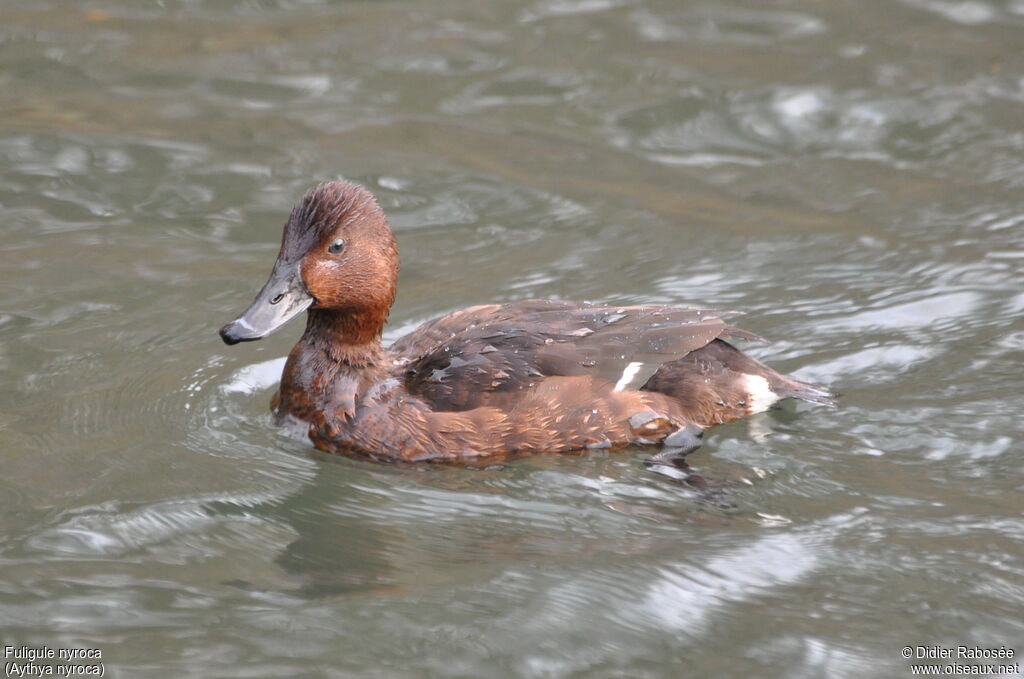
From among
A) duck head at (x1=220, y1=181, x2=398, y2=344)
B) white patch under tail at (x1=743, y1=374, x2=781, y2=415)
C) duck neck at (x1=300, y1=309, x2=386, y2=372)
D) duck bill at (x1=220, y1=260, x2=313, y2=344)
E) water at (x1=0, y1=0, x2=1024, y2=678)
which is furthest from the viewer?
white patch under tail at (x1=743, y1=374, x2=781, y2=415)

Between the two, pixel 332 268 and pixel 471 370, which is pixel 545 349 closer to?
pixel 471 370

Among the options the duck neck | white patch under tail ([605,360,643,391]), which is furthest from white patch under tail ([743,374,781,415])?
the duck neck

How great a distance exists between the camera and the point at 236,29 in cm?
1014

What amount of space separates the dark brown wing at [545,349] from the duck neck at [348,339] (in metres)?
0.17

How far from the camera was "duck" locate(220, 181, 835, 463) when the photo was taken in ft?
18.2

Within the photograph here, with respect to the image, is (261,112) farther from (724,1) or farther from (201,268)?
(724,1)

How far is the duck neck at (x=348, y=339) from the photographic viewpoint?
19.1 ft

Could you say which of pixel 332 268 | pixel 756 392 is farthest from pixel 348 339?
pixel 756 392

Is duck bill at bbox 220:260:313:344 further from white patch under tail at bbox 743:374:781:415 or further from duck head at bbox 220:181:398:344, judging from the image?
white patch under tail at bbox 743:374:781:415

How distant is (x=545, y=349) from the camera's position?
564cm

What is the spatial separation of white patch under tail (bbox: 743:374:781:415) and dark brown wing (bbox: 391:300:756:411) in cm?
24

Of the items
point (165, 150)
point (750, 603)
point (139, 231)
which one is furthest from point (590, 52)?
point (750, 603)

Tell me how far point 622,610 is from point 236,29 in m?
6.97

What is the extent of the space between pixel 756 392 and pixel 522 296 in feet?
5.58
